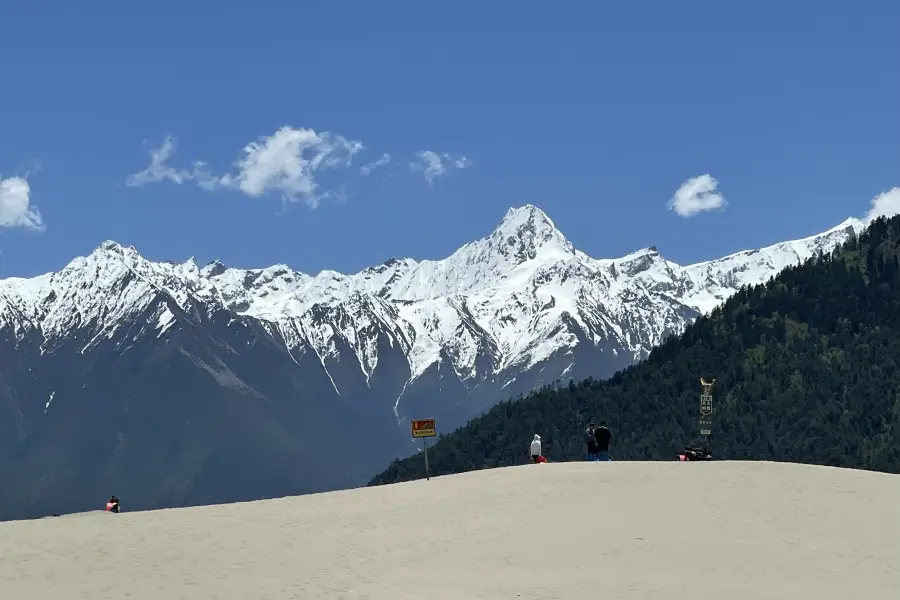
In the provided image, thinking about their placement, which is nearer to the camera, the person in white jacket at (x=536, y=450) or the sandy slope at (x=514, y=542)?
the sandy slope at (x=514, y=542)

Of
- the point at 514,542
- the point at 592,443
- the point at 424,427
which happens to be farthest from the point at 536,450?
the point at 514,542

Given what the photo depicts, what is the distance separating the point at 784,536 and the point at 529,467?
60.7 ft

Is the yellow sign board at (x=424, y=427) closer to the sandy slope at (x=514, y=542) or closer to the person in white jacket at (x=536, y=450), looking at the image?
the sandy slope at (x=514, y=542)

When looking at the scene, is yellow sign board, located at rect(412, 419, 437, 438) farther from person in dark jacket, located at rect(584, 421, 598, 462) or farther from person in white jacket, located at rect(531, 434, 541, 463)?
person in white jacket, located at rect(531, 434, 541, 463)

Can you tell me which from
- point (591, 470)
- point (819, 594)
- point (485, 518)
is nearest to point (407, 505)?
point (485, 518)

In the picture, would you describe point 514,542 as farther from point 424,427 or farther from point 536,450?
point 536,450

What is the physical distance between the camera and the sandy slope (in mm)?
32375

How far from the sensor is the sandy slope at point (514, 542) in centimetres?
3238

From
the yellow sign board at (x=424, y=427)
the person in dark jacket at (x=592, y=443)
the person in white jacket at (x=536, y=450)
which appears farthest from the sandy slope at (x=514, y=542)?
the person in white jacket at (x=536, y=450)

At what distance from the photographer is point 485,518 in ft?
147

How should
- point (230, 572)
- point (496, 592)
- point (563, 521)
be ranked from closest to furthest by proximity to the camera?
1. point (496, 592)
2. point (230, 572)
3. point (563, 521)

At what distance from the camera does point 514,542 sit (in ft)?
132

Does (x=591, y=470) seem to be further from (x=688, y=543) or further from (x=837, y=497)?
(x=688, y=543)

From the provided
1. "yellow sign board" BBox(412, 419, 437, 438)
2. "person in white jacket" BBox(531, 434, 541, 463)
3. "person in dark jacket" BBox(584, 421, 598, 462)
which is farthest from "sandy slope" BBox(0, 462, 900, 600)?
"person in white jacket" BBox(531, 434, 541, 463)
